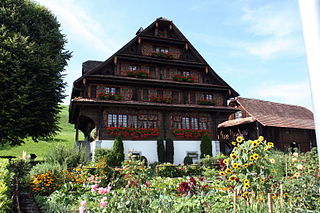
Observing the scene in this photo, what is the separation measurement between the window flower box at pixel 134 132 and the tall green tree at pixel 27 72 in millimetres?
6175

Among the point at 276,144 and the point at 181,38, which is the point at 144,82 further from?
the point at 276,144

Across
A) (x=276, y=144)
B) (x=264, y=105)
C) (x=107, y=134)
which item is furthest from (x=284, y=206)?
(x=264, y=105)

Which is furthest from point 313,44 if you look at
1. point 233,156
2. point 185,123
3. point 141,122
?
point 185,123

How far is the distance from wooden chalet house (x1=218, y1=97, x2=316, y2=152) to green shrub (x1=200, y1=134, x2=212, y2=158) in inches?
195

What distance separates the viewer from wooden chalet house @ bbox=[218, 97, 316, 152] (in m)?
27.0

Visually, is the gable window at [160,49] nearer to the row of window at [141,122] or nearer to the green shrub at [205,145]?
the row of window at [141,122]

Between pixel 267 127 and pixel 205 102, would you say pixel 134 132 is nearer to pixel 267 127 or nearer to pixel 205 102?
pixel 205 102

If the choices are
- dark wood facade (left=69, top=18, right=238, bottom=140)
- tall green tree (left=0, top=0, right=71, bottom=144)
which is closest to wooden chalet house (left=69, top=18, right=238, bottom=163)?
dark wood facade (left=69, top=18, right=238, bottom=140)

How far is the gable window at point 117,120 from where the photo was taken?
20.1 metres

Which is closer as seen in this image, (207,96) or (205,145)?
(205,145)

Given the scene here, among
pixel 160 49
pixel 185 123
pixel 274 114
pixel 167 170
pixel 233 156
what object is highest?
pixel 160 49

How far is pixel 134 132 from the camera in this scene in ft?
66.0

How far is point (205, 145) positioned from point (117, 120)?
7.81 meters

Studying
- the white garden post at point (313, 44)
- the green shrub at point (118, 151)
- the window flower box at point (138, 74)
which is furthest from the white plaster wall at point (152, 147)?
the white garden post at point (313, 44)
